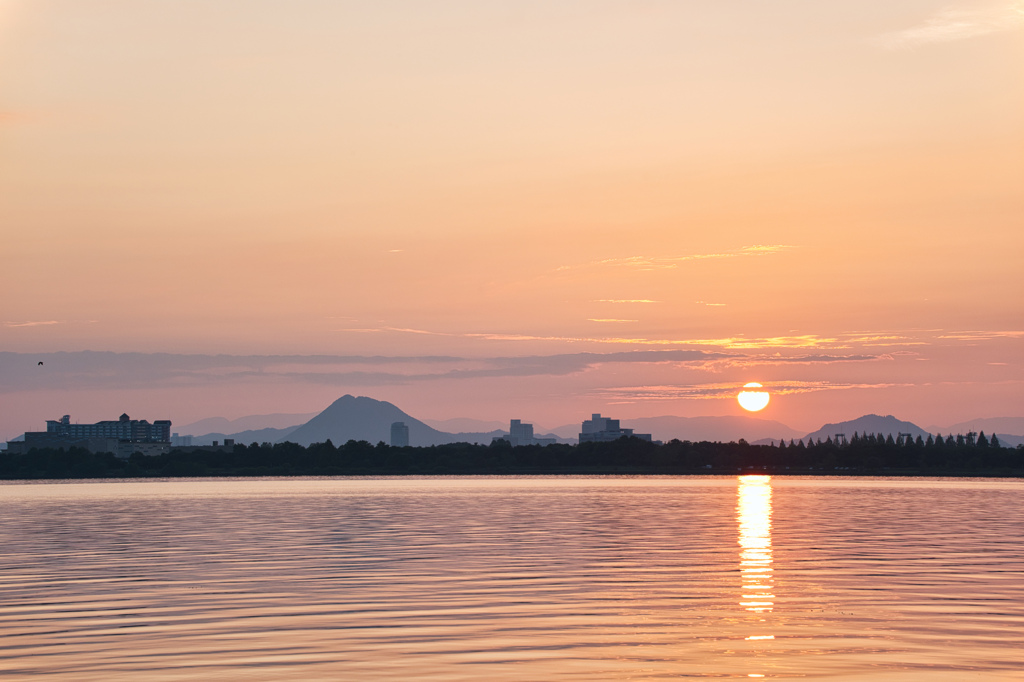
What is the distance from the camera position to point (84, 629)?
99.6ft

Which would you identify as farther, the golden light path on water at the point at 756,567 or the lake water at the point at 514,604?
the golden light path on water at the point at 756,567

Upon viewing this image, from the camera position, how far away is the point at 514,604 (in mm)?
34344

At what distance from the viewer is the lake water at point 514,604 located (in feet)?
82.0

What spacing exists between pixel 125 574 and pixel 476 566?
13572mm

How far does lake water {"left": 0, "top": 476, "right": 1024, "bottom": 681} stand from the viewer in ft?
82.0

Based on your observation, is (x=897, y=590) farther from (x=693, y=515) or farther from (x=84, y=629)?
(x=693, y=515)

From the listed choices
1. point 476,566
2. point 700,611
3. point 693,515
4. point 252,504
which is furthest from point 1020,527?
point 252,504

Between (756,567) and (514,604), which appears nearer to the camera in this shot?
(514,604)

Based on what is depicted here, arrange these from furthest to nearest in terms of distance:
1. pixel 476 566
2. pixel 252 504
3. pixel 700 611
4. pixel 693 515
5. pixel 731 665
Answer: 1. pixel 252 504
2. pixel 693 515
3. pixel 476 566
4. pixel 700 611
5. pixel 731 665

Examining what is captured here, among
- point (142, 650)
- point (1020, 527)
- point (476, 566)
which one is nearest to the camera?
point (142, 650)

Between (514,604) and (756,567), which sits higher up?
(756,567)

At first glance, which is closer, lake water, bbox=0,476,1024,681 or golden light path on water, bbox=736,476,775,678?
lake water, bbox=0,476,1024,681

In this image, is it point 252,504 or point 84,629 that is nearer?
point 84,629

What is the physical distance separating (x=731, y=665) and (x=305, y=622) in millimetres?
12023
